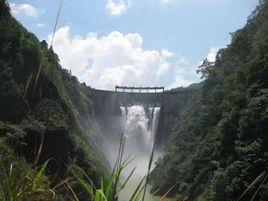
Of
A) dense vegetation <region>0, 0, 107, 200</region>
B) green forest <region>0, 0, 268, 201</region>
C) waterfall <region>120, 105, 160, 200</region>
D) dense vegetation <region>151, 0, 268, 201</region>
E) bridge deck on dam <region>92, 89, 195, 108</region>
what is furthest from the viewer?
bridge deck on dam <region>92, 89, 195, 108</region>

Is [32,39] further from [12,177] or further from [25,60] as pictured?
[12,177]

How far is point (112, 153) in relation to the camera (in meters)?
77.0

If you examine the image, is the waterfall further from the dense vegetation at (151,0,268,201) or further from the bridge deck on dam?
the dense vegetation at (151,0,268,201)

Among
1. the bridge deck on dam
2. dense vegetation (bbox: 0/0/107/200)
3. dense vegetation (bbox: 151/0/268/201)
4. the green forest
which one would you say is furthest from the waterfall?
dense vegetation (bbox: 0/0/107/200)

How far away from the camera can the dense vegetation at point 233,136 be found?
2950 cm

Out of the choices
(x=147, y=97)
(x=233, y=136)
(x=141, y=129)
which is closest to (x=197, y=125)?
(x=233, y=136)

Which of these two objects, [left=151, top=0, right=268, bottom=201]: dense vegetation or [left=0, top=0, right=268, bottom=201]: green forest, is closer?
[left=0, top=0, right=268, bottom=201]: green forest

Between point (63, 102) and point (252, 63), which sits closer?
point (252, 63)

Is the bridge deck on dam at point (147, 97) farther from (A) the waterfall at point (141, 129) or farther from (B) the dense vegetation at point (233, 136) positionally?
(B) the dense vegetation at point (233, 136)

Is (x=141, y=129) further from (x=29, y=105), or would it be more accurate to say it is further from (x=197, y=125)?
(x=29, y=105)

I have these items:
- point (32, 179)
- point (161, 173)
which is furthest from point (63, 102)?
point (32, 179)

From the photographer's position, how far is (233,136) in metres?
34.3

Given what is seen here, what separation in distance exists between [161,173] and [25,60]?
20989 millimetres

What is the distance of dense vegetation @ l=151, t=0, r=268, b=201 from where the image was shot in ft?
96.8
